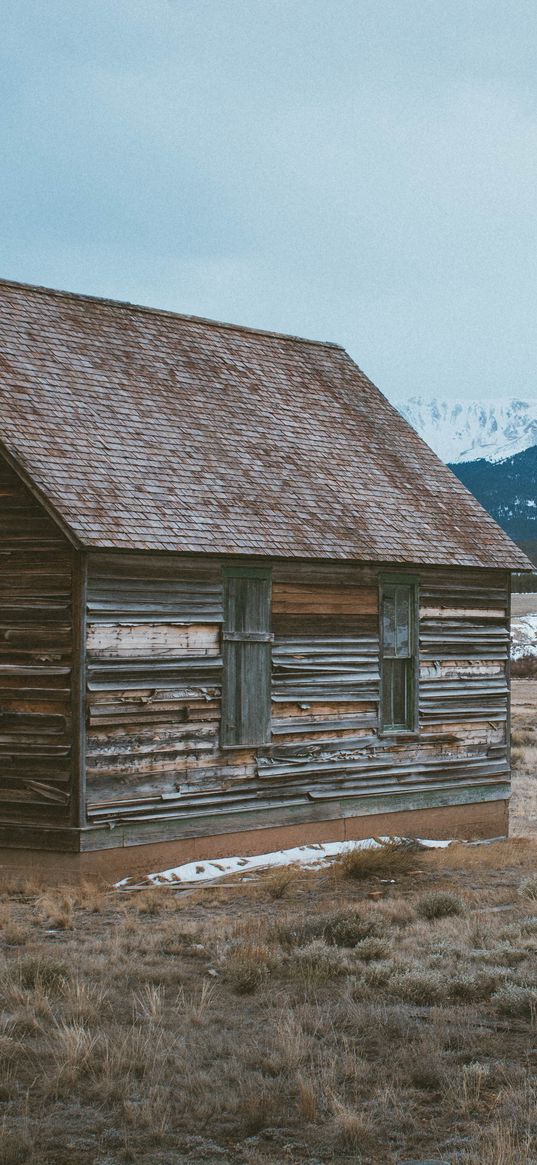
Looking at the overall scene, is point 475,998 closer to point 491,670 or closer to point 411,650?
point 411,650

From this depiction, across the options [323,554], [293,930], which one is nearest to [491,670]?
[323,554]

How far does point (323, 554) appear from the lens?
14469 mm

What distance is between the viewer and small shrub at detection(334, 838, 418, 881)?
13344 millimetres

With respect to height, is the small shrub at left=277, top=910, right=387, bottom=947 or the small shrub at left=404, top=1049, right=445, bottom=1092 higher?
the small shrub at left=277, top=910, right=387, bottom=947

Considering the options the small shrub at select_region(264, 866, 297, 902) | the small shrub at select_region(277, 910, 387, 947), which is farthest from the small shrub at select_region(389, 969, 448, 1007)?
the small shrub at select_region(264, 866, 297, 902)

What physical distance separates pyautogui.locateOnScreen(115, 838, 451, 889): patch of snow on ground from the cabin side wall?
1.08ft

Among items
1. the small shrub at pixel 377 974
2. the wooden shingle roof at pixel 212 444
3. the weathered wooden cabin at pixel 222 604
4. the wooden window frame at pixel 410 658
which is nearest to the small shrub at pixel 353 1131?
the small shrub at pixel 377 974

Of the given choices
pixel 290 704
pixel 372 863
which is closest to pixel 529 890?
pixel 372 863

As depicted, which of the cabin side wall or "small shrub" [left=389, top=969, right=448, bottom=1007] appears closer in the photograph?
"small shrub" [left=389, top=969, right=448, bottom=1007]

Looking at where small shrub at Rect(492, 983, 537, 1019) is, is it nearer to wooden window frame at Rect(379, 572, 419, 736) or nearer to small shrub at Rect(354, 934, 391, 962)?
small shrub at Rect(354, 934, 391, 962)

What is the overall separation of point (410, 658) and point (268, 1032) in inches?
349

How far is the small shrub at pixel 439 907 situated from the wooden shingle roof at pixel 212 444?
412 centimetres

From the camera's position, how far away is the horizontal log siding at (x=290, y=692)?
506 inches

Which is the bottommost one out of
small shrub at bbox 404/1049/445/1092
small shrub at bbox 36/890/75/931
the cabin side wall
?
small shrub at bbox 36/890/75/931
